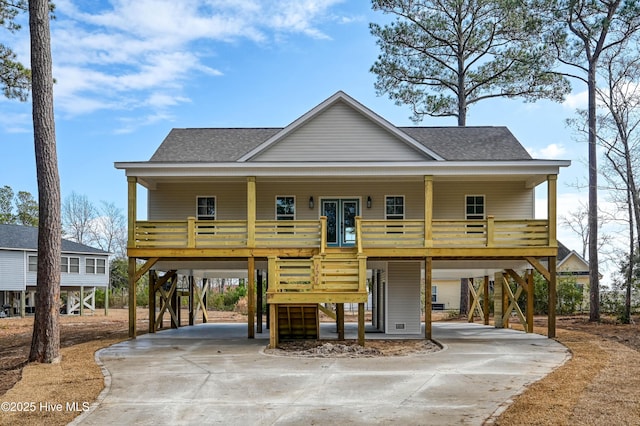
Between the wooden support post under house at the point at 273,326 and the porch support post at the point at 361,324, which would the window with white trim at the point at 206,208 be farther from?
the porch support post at the point at 361,324

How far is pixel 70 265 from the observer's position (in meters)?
36.5

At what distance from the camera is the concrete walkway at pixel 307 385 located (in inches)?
343

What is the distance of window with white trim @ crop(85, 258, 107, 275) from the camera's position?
1476 inches

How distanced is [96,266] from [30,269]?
3978mm

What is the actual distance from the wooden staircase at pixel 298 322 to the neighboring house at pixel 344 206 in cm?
7

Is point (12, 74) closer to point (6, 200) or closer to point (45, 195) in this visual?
point (45, 195)

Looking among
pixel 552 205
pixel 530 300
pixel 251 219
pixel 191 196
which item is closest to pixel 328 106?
pixel 251 219

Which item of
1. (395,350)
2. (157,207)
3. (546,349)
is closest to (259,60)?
(157,207)

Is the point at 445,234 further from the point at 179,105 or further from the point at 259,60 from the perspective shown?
the point at 179,105

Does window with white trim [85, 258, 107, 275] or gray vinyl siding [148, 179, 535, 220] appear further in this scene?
window with white trim [85, 258, 107, 275]

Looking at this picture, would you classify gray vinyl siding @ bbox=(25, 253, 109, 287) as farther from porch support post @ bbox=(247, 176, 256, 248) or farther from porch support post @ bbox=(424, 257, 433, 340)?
porch support post @ bbox=(424, 257, 433, 340)

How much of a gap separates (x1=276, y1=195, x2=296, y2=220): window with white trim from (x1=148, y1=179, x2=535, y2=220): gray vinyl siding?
117 mm

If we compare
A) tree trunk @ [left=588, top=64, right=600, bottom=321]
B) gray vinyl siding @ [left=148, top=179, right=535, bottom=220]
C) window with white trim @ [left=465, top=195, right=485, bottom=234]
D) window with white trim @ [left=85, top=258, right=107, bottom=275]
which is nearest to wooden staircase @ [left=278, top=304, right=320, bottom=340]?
gray vinyl siding @ [left=148, top=179, right=535, bottom=220]

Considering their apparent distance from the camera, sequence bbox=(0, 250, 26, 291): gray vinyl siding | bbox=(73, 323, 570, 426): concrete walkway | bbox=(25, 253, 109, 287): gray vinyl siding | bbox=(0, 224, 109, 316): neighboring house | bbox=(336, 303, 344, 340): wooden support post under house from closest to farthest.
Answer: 1. bbox=(73, 323, 570, 426): concrete walkway
2. bbox=(336, 303, 344, 340): wooden support post under house
3. bbox=(0, 250, 26, 291): gray vinyl siding
4. bbox=(0, 224, 109, 316): neighboring house
5. bbox=(25, 253, 109, 287): gray vinyl siding
